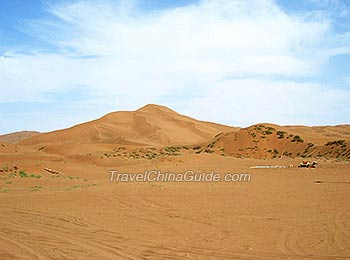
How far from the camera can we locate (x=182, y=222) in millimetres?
9750

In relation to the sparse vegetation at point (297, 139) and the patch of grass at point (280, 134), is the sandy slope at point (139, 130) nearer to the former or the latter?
the patch of grass at point (280, 134)

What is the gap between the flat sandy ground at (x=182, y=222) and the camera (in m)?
7.09

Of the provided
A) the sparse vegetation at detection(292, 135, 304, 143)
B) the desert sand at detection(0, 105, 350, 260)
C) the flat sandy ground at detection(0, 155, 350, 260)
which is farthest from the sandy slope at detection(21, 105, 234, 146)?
the flat sandy ground at detection(0, 155, 350, 260)

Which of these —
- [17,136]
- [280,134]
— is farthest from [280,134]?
[17,136]

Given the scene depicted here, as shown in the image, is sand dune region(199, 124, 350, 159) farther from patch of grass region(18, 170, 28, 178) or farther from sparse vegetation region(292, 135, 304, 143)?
patch of grass region(18, 170, 28, 178)

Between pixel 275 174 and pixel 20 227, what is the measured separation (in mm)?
16551

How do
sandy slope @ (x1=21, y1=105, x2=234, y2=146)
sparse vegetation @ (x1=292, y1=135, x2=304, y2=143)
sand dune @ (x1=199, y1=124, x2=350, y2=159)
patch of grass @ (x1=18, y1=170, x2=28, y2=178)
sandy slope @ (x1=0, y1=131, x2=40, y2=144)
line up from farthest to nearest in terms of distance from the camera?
sandy slope @ (x1=0, y1=131, x2=40, y2=144), sandy slope @ (x1=21, y1=105, x2=234, y2=146), sparse vegetation @ (x1=292, y1=135, x2=304, y2=143), sand dune @ (x1=199, y1=124, x2=350, y2=159), patch of grass @ (x1=18, y1=170, x2=28, y2=178)

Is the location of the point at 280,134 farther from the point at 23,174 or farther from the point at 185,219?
the point at 185,219

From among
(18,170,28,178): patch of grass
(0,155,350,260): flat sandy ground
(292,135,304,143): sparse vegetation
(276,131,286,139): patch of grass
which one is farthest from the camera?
(276,131,286,139): patch of grass

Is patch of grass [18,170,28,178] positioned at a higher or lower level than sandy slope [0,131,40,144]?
lower

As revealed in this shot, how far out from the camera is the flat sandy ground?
709cm


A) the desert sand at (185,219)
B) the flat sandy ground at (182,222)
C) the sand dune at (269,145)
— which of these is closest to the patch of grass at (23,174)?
the desert sand at (185,219)

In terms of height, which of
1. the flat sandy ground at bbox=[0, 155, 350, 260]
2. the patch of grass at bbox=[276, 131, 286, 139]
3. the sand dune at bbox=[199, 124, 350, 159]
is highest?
the patch of grass at bbox=[276, 131, 286, 139]

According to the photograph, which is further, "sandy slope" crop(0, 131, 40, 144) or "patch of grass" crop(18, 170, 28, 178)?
"sandy slope" crop(0, 131, 40, 144)
